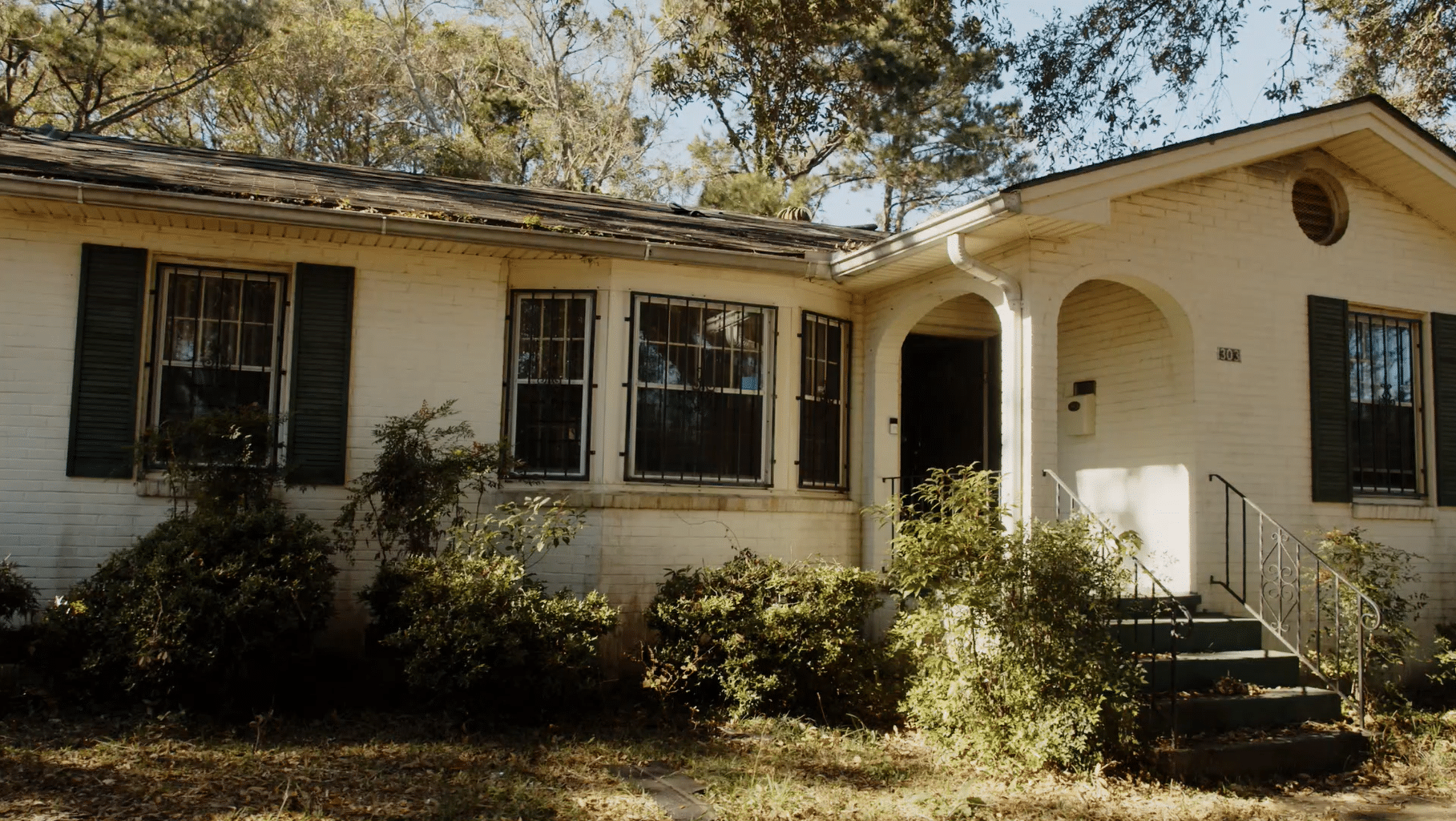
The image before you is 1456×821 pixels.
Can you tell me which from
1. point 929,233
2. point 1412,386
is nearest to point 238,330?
point 929,233

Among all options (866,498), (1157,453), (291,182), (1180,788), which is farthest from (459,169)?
(1180,788)

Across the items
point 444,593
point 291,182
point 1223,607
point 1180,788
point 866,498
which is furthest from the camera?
point 866,498

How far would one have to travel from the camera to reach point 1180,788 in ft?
20.5

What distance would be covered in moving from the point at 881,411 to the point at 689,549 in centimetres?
219

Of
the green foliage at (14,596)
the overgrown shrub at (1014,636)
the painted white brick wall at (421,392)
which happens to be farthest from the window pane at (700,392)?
the green foliage at (14,596)

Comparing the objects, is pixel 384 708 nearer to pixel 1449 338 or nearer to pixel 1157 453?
pixel 1157 453

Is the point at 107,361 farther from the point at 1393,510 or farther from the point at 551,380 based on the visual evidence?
the point at 1393,510

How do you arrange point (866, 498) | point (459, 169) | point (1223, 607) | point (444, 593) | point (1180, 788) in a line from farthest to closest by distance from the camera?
point (459, 169), point (866, 498), point (1223, 607), point (444, 593), point (1180, 788)

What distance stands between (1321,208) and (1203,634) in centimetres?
423

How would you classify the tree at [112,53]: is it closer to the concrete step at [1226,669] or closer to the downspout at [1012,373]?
the downspout at [1012,373]

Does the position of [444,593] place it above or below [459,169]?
below

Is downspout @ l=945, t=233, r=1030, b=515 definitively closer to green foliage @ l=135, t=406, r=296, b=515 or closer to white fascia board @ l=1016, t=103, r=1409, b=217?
white fascia board @ l=1016, t=103, r=1409, b=217

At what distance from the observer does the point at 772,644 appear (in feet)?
24.9

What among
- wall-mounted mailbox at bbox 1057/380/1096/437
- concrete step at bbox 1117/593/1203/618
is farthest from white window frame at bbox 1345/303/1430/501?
concrete step at bbox 1117/593/1203/618
